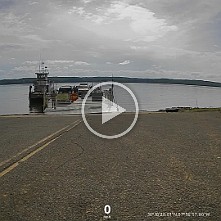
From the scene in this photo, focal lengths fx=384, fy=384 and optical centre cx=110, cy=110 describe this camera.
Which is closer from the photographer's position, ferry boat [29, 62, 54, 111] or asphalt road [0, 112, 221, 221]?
asphalt road [0, 112, 221, 221]

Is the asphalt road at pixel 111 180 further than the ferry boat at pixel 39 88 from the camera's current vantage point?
No

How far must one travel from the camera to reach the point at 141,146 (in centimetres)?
957

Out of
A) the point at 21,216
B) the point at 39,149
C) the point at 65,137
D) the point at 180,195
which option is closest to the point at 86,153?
the point at 39,149

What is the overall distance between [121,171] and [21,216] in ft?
8.53

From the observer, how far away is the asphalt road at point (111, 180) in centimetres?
446

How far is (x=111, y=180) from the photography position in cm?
596

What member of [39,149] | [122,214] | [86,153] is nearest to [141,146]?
[86,153]

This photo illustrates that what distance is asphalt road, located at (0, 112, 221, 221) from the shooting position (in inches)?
175

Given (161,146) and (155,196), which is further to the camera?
(161,146)

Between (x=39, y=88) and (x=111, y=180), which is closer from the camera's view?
(x=111, y=180)

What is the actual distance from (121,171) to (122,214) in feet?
7.43

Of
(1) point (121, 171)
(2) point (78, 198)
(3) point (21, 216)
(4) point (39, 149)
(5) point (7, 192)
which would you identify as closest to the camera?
(3) point (21, 216)

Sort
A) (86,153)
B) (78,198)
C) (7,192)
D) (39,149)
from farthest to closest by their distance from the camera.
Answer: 1. (39,149)
2. (86,153)
3. (7,192)
4. (78,198)

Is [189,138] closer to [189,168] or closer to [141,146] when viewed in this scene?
[141,146]
